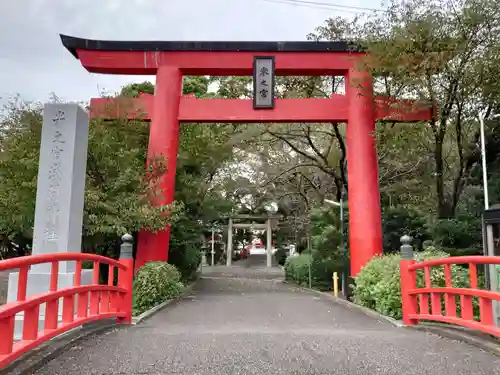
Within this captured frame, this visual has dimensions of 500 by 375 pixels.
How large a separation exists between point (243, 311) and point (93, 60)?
760cm

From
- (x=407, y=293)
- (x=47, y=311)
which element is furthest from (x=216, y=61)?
(x=47, y=311)

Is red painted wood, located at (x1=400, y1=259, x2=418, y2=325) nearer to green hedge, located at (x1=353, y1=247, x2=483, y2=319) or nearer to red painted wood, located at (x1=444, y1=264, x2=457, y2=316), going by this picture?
red painted wood, located at (x1=444, y1=264, x2=457, y2=316)

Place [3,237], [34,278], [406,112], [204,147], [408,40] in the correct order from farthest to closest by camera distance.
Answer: [3,237] < [204,147] < [406,112] < [408,40] < [34,278]

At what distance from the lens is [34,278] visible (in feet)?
21.0

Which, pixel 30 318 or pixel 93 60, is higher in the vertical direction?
pixel 93 60

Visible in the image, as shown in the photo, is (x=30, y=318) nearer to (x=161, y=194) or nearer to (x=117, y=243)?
(x=161, y=194)

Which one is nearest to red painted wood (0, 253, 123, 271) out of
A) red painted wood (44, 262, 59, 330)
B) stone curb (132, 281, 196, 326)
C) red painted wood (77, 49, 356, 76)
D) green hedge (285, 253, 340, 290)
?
red painted wood (44, 262, 59, 330)

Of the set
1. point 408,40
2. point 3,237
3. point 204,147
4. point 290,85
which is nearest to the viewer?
point 408,40

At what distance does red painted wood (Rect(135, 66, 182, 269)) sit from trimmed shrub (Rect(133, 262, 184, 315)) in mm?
916

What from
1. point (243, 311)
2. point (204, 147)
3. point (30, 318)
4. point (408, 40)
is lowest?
point (243, 311)

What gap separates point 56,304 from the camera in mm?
4223

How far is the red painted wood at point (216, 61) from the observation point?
1212cm

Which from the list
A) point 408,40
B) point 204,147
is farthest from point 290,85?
point 408,40

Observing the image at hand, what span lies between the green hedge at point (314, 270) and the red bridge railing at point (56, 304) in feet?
33.2
